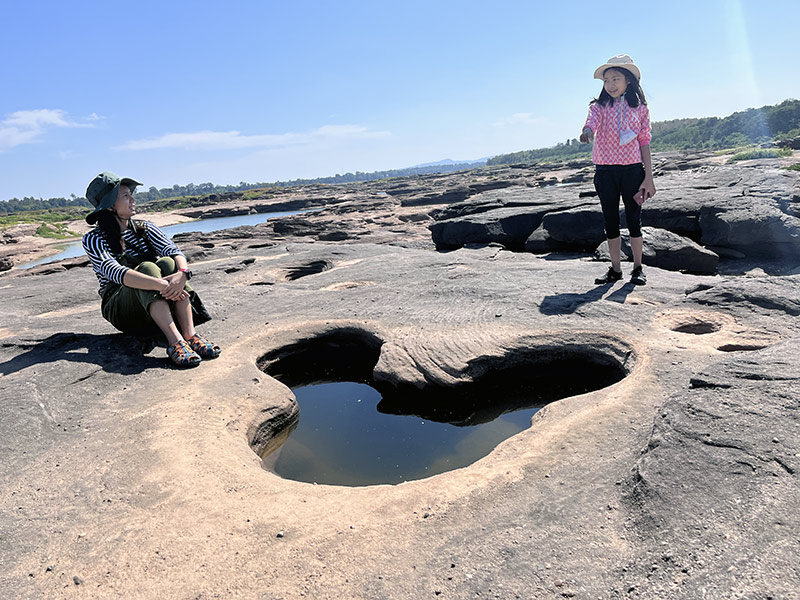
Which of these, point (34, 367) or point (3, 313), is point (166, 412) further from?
point (3, 313)

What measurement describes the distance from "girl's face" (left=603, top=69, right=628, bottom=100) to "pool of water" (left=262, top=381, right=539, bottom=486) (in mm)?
3673

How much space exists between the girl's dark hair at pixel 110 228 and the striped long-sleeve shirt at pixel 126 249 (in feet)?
0.11

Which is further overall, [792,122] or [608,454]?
[792,122]

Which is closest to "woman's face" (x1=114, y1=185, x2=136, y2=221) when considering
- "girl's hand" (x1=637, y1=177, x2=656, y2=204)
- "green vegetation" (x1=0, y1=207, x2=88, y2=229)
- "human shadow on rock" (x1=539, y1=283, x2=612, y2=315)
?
"human shadow on rock" (x1=539, y1=283, x2=612, y2=315)

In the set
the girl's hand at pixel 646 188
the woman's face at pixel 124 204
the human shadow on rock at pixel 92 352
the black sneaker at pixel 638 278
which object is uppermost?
the woman's face at pixel 124 204

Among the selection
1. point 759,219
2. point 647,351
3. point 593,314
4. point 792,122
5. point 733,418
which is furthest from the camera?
point 792,122

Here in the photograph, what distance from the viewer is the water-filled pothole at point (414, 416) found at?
13.4 feet

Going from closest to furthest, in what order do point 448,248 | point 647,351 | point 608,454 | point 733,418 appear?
point 733,418 < point 608,454 < point 647,351 < point 448,248

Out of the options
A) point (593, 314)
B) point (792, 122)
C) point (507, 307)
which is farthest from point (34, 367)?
point (792, 122)

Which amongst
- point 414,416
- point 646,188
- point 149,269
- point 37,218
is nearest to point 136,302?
point 149,269

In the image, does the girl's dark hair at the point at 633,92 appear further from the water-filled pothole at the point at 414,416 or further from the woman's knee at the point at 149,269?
the woman's knee at the point at 149,269

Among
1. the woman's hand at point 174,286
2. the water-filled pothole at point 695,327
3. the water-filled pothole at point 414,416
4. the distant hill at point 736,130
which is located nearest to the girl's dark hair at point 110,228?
the woman's hand at point 174,286

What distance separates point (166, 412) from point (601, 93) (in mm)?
5611

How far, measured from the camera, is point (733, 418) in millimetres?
2801
